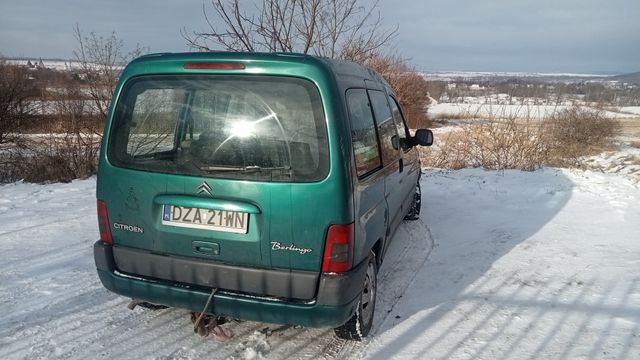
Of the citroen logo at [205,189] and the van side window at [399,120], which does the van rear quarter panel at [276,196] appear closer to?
the citroen logo at [205,189]

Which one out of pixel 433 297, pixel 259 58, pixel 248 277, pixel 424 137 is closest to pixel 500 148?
pixel 424 137

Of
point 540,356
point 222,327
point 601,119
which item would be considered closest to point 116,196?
point 222,327

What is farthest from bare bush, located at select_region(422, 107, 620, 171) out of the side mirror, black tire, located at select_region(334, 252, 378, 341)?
black tire, located at select_region(334, 252, 378, 341)

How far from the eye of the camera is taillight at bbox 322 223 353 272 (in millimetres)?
2412

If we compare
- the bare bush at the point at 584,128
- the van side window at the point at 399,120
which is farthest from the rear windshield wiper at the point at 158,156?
the bare bush at the point at 584,128

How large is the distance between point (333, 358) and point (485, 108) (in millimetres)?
9940

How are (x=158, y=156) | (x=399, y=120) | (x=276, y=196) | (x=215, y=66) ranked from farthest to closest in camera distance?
(x=399, y=120)
(x=158, y=156)
(x=215, y=66)
(x=276, y=196)

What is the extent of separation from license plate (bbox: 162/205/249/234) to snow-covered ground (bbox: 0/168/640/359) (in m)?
0.93

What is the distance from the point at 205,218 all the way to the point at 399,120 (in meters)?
2.86

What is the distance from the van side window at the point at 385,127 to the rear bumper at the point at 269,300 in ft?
3.79

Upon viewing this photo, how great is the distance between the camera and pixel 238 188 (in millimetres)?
2434

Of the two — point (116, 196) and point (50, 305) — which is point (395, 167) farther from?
point (50, 305)

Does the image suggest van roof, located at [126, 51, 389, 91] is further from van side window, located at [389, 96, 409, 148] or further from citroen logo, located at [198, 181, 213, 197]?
van side window, located at [389, 96, 409, 148]

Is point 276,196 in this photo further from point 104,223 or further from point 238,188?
point 104,223
